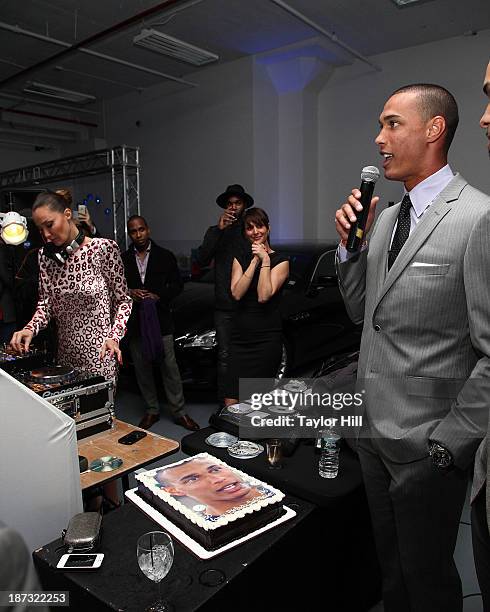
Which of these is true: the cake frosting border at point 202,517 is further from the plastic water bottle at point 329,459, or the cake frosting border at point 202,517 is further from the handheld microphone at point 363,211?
the handheld microphone at point 363,211

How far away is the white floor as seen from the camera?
186 centimetres

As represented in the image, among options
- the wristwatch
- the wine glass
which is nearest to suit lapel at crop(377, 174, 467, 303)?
the wristwatch

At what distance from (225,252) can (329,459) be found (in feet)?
7.23

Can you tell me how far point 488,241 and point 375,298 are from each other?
36 cm

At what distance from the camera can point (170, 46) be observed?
5824 millimetres

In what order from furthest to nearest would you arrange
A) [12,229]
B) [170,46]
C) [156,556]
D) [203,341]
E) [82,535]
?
[170,46] → [203,341] → [12,229] → [82,535] → [156,556]

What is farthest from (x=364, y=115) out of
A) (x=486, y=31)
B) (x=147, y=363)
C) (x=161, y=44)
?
(x=147, y=363)

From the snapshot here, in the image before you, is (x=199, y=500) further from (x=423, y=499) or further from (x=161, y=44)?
(x=161, y=44)

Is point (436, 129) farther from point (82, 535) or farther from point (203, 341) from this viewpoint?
point (203, 341)

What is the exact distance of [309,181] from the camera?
7621 millimetres

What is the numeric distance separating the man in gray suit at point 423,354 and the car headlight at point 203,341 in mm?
2461

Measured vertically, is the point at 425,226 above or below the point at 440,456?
above

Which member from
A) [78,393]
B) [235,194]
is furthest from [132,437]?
[235,194]

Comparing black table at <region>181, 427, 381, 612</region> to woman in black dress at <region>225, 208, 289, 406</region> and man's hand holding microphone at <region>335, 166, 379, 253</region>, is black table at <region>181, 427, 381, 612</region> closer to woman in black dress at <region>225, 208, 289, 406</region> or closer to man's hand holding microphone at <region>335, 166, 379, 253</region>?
man's hand holding microphone at <region>335, 166, 379, 253</region>
